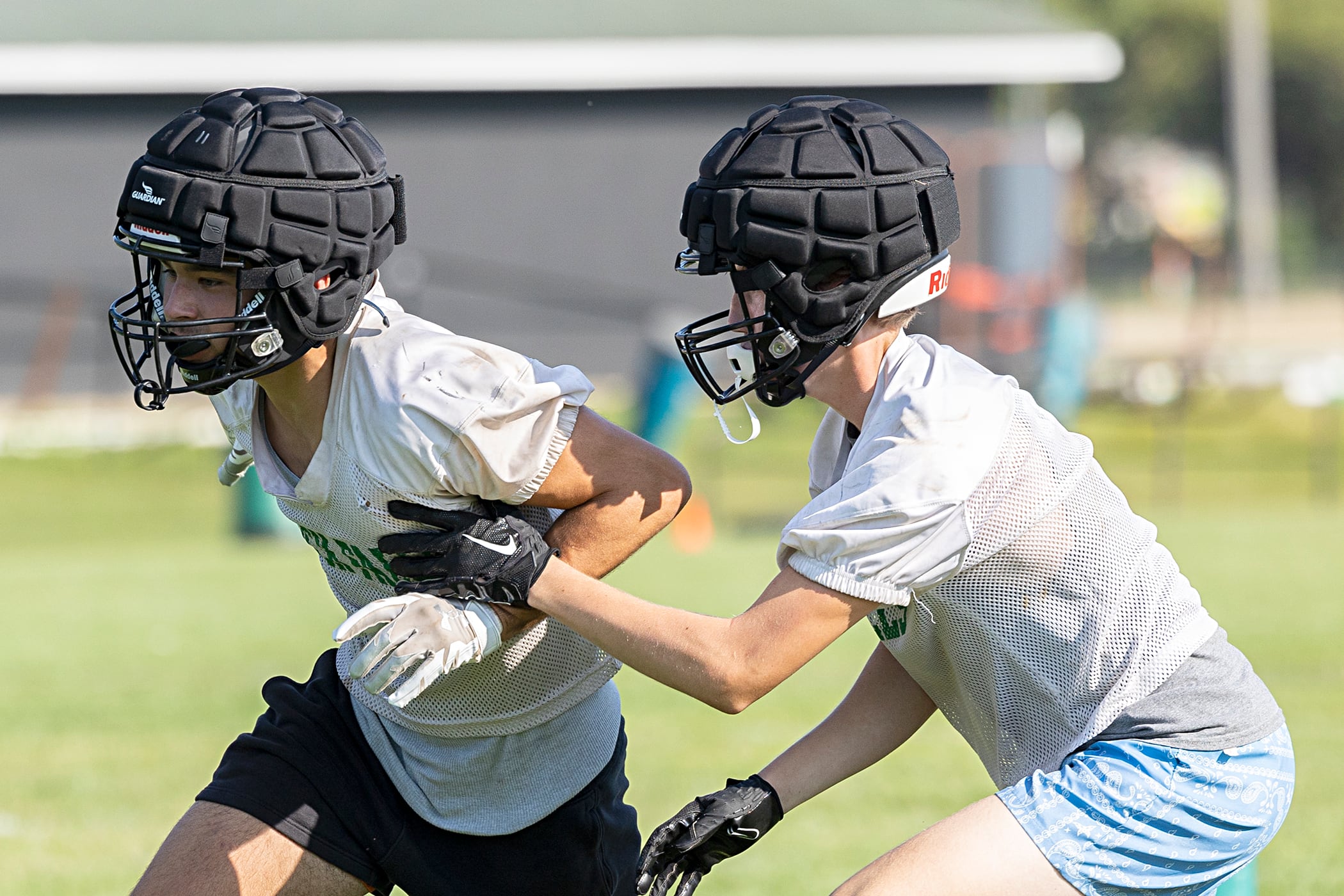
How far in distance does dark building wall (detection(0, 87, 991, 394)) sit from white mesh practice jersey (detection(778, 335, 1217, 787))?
18.0 metres

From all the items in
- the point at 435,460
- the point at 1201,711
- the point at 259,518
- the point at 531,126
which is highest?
the point at 435,460

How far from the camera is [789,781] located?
352 cm

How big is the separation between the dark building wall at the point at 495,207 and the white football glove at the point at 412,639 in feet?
59.1

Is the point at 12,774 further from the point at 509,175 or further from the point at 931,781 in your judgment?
the point at 509,175

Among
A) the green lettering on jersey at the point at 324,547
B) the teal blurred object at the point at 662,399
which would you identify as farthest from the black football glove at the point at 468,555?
the teal blurred object at the point at 662,399

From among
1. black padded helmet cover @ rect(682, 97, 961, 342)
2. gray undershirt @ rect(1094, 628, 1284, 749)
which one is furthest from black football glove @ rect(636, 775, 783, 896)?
black padded helmet cover @ rect(682, 97, 961, 342)

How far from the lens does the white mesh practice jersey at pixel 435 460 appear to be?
3.26m

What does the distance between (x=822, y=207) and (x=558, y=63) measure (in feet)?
63.8

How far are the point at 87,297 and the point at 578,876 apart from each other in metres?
19.4

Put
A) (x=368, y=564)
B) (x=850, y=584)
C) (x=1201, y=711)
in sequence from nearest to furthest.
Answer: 1. (x=850, y=584)
2. (x=1201, y=711)
3. (x=368, y=564)

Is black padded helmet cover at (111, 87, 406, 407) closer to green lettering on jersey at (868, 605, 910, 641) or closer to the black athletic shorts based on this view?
the black athletic shorts

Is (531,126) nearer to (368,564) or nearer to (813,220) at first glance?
(368,564)

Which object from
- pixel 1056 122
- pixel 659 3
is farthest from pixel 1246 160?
pixel 659 3

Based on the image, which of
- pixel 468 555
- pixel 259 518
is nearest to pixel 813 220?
pixel 468 555
